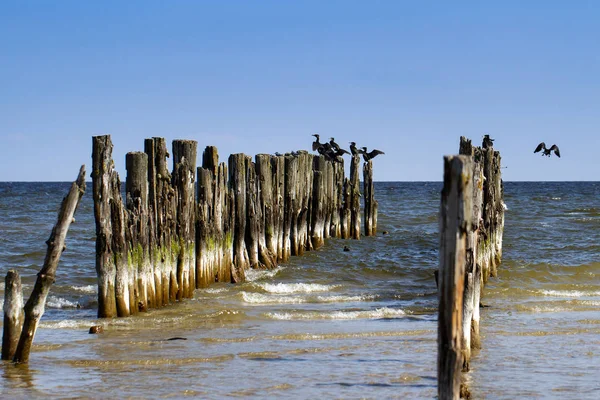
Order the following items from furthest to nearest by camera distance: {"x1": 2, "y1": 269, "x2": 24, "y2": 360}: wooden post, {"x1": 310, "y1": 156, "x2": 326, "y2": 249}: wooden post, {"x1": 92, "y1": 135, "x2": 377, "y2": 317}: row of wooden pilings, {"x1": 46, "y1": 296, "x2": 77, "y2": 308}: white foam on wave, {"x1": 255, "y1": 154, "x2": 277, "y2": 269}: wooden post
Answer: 1. {"x1": 310, "y1": 156, "x2": 326, "y2": 249}: wooden post
2. {"x1": 255, "y1": 154, "x2": 277, "y2": 269}: wooden post
3. {"x1": 46, "y1": 296, "x2": 77, "y2": 308}: white foam on wave
4. {"x1": 92, "y1": 135, "x2": 377, "y2": 317}: row of wooden pilings
5. {"x1": 2, "y1": 269, "x2": 24, "y2": 360}: wooden post

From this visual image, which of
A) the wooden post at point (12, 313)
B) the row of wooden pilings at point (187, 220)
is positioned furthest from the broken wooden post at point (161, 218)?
the wooden post at point (12, 313)

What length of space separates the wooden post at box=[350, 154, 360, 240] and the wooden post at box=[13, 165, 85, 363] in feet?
52.8

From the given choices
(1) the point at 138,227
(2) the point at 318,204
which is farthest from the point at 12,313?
(2) the point at 318,204

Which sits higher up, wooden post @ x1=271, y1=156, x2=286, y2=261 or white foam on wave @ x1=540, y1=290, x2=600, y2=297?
wooden post @ x1=271, y1=156, x2=286, y2=261

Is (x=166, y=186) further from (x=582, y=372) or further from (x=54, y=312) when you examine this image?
(x=582, y=372)

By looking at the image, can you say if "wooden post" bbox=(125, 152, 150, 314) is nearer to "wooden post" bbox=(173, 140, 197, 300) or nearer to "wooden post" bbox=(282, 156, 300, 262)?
"wooden post" bbox=(173, 140, 197, 300)

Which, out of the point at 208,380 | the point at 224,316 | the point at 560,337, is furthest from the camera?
the point at 224,316

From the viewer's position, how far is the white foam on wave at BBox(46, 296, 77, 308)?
13.2 metres

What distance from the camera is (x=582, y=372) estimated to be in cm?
822

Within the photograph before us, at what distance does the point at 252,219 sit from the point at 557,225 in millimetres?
18367

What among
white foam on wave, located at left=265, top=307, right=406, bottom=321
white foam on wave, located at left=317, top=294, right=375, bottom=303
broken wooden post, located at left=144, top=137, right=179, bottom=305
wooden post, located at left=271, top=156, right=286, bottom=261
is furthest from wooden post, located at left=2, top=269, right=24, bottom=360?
wooden post, located at left=271, top=156, right=286, bottom=261

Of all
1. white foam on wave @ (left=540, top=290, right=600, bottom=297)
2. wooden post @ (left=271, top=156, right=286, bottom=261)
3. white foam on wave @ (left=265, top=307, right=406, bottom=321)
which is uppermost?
wooden post @ (left=271, top=156, right=286, bottom=261)

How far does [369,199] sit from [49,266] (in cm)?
1724

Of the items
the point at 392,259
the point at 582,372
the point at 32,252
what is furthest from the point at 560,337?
the point at 32,252
